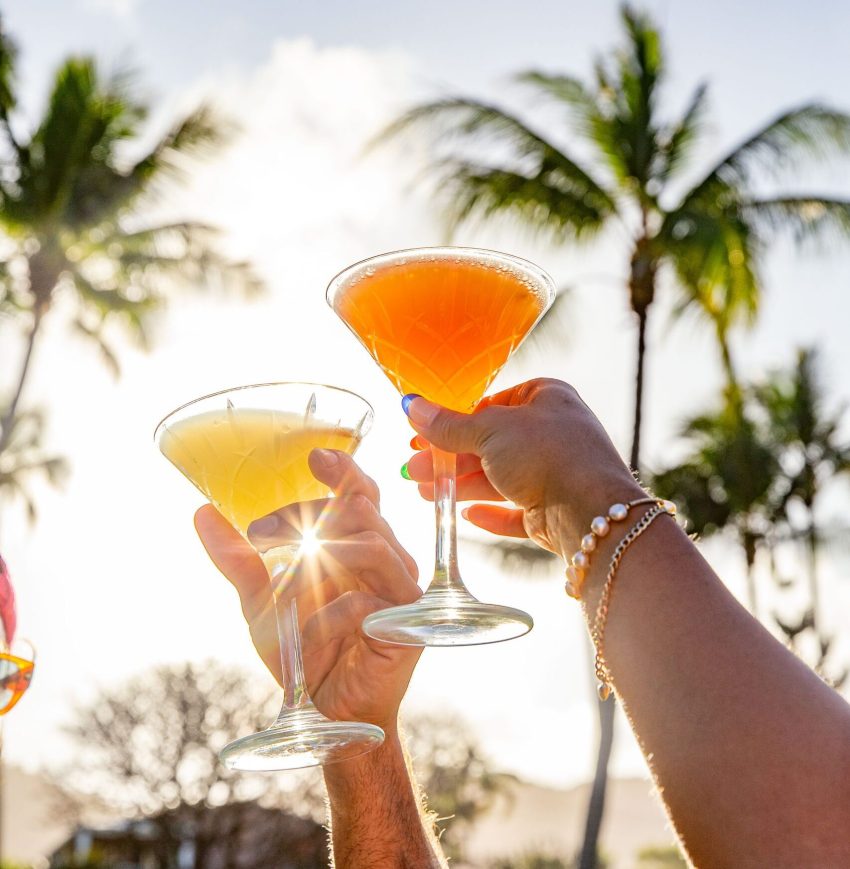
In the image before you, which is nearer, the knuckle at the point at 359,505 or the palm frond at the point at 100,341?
the knuckle at the point at 359,505

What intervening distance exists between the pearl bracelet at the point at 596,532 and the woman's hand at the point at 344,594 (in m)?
0.79

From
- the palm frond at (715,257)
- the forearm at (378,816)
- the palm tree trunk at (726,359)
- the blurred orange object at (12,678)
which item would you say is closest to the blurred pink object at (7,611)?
the blurred orange object at (12,678)

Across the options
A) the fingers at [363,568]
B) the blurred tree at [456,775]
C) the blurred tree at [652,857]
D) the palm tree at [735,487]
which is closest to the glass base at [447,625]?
the fingers at [363,568]

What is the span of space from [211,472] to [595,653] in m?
1.28

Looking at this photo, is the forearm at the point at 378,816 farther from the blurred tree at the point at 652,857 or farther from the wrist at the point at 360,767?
the blurred tree at the point at 652,857

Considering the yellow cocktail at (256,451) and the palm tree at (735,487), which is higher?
the yellow cocktail at (256,451)

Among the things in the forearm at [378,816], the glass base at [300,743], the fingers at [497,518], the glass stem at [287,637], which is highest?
the fingers at [497,518]

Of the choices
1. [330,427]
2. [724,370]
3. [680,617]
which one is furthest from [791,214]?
[680,617]

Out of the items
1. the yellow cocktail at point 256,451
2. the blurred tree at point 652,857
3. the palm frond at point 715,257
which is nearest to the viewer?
the yellow cocktail at point 256,451

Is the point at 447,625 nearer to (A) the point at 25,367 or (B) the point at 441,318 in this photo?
(B) the point at 441,318

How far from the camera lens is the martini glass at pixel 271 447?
2.14 meters

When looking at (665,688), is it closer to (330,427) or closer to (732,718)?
(732,718)

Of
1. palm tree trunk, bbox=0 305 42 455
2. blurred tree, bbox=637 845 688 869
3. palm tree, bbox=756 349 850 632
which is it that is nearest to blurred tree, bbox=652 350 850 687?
palm tree, bbox=756 349 850 632

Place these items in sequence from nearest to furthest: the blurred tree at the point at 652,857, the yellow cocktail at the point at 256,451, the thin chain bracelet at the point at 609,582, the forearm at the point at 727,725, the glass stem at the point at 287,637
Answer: the forearm at the point at 727,725, the thin chain bracelet at the point at 609,582, the glass stem at the point at 287,637, the yellow cocktail at the point at 256,451, the blurred tree at the point at 652,857
